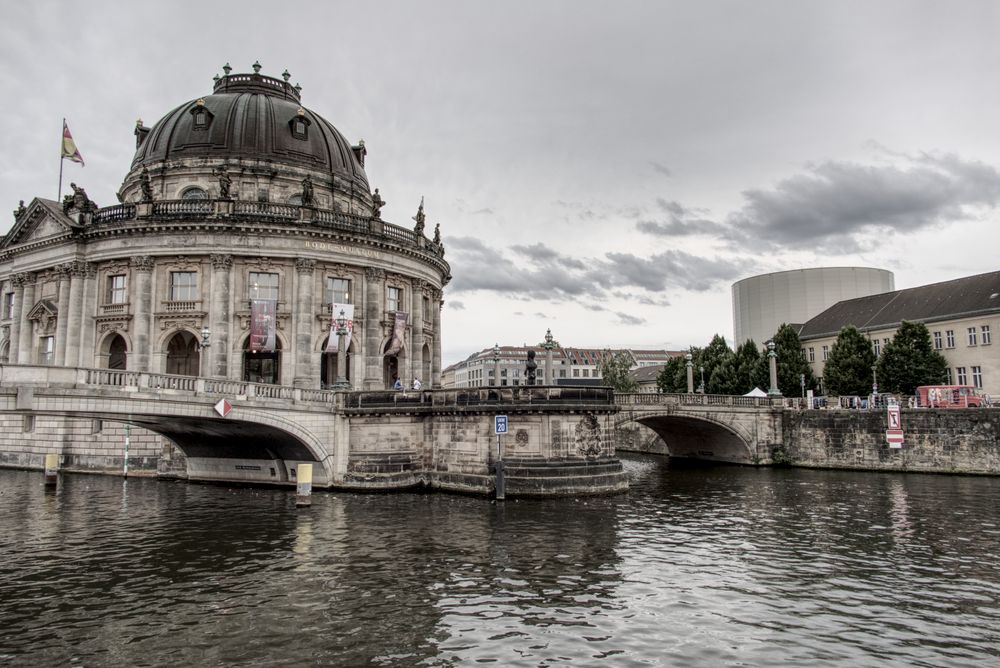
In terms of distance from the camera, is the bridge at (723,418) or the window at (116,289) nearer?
the window at (116,289)

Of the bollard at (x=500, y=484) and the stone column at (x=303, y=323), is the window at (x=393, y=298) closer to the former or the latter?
the stone column at (x=303, y=323)

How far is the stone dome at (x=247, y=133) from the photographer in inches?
1943

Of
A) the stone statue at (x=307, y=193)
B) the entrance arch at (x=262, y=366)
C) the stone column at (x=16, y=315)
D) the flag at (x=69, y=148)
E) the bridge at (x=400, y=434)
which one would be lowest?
the bridge at (x=400, y=434)

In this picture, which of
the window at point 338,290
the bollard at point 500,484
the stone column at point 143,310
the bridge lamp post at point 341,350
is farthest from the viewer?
the window at point 338,290

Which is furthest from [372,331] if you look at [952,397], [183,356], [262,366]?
[952,397]

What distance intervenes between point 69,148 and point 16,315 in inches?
475

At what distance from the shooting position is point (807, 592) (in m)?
18.0

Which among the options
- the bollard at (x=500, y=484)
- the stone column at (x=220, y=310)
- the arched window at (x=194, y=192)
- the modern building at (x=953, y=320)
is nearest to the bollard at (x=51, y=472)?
the stone column at (x=220, y=310)

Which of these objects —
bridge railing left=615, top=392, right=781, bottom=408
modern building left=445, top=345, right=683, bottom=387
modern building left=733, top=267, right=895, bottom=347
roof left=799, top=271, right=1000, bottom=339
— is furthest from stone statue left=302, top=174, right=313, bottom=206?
modern building left=445, top=345, right=683, bottom=387

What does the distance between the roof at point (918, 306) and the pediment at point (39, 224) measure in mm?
66751

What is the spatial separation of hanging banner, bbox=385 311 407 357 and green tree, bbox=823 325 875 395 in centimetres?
3764

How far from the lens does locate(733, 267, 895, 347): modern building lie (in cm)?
9888

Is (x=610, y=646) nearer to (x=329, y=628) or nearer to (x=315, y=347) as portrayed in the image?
(x=329, y=628)

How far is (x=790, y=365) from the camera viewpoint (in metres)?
66.6
